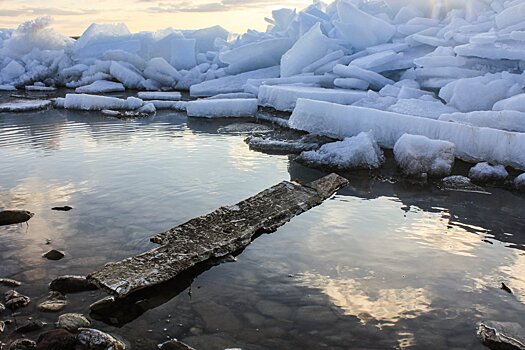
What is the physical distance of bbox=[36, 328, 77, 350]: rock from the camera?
2.16m

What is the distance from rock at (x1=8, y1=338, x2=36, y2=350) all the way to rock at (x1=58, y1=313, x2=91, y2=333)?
0.16 metres

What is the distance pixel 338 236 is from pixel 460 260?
2.48 ft

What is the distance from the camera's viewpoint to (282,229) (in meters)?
3.57

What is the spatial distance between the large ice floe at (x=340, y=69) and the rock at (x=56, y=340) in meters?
3.75

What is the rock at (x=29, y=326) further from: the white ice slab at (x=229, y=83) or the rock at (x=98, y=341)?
the white ice slab at (x=229, y=83)

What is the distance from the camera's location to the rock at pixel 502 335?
231cm

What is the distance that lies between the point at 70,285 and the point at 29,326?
0.39 m

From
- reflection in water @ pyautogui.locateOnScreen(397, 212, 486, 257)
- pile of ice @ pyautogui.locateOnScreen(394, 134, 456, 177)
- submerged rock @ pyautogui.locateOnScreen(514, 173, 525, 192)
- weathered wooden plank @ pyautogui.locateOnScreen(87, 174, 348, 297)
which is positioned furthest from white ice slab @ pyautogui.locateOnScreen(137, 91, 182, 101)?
reflection in water @ pyautogui.locateOnScreen(397, 212, 486, 257)

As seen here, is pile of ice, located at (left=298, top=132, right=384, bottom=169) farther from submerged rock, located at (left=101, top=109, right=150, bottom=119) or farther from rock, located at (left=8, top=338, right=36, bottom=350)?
submerged rock, located at (left=101, top=109, right=150, bottom=119)

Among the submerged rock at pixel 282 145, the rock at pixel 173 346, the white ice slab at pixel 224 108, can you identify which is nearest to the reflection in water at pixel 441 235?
the rock at pixel 173 346

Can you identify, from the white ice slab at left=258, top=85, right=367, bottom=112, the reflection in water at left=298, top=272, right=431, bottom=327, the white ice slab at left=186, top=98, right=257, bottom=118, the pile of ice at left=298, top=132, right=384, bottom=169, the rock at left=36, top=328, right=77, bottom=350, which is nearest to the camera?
the rock at left=36, top=328, right=77, bottom=350

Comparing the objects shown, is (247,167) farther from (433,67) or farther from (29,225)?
(433,67)

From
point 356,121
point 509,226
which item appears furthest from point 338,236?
point 356,121

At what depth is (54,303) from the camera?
2.54 metres
